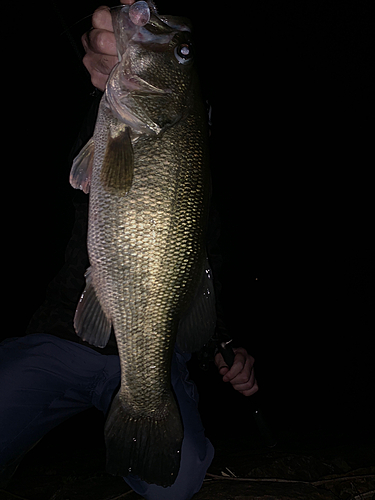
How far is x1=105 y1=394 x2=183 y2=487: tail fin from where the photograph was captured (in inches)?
52.3

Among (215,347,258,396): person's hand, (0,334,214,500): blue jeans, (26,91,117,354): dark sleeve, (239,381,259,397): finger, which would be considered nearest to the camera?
(0,334,214,500): blue jeans

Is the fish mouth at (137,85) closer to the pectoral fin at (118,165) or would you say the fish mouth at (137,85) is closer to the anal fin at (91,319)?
the pectoral fin at (118,165)

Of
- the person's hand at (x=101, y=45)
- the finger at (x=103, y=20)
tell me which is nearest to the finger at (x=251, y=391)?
the person's hand at (x=101, y=45)

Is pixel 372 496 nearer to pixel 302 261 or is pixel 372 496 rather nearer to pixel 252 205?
pixel 302 261

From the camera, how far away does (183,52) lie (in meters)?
1.22

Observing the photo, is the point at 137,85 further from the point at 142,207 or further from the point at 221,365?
the point at 221,365

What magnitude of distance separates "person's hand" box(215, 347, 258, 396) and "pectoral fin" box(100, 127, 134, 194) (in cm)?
148

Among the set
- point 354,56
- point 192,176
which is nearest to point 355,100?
point 354,56

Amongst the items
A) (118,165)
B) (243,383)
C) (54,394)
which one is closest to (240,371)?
(243,383)

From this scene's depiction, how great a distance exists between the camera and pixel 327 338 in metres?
8.83

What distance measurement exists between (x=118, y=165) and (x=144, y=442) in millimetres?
1177

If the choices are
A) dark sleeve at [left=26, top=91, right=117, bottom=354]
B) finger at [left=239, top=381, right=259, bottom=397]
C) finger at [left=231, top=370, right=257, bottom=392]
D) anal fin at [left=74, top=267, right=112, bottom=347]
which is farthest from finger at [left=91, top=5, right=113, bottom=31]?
finger at [left=239, top=381, right=259, bottom=397]

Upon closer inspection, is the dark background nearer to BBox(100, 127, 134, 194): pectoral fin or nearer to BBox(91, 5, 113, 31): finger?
BBox(91, 5, 113, 31): finger

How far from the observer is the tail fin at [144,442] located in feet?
4.36
